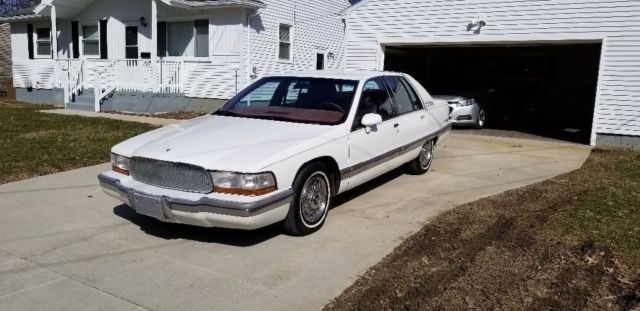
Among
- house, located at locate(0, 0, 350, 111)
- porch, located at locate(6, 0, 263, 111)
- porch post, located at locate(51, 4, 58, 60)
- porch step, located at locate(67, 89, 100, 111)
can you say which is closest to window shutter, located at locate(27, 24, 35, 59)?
house, located at locate(0, 0, 350, 111)

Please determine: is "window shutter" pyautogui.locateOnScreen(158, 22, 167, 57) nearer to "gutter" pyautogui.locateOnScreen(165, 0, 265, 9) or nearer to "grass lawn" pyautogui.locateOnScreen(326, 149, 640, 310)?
"gutter" pyautogui.locateOnScreen(165, 0, 265, 9)

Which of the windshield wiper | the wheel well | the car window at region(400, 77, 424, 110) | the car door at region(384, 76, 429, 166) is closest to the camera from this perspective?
the wheel well

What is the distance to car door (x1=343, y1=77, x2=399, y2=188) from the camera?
539 centimetres

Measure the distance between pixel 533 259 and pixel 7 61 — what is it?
27466mm

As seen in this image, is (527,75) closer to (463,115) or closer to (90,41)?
(463,115)

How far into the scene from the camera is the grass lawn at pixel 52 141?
24.7 ft

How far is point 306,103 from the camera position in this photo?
5.71m

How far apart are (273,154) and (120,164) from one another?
1558 millimetres

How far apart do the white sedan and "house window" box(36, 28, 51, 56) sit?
17.1 meters

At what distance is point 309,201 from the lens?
475 cm

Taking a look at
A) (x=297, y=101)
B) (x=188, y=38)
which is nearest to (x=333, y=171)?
(x=297, y=101)

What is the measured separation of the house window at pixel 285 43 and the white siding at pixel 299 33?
179 mm

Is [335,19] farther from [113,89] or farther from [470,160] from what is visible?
[470,160]

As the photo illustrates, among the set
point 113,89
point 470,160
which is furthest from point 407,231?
point 113,89
